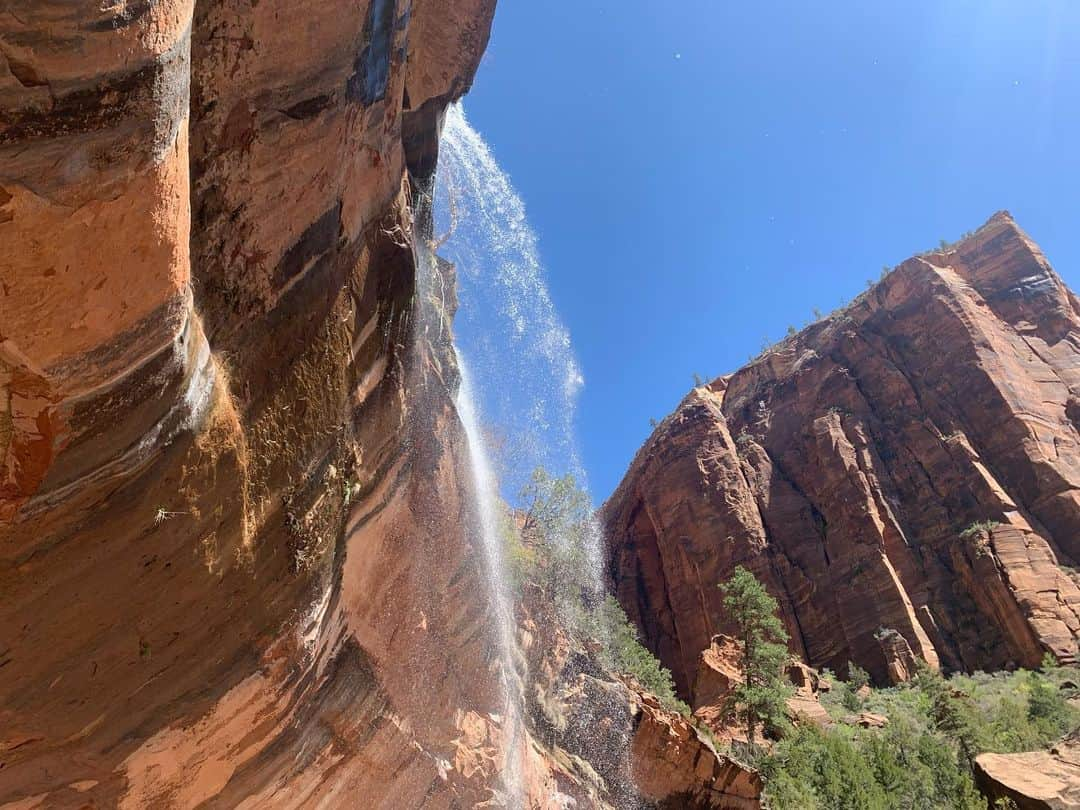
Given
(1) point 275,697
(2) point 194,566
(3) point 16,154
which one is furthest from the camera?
(1) point 275,697

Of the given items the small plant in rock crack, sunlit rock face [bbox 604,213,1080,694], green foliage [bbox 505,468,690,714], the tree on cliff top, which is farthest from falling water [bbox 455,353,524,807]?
sunlit rock face [bbox 604,213,1080,694]

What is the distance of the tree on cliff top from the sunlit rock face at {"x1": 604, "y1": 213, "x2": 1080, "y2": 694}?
12.2 m

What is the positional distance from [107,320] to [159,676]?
2.96m

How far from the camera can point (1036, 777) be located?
14.7 m

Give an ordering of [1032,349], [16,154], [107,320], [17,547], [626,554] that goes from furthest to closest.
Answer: [626,554], [1032,349], [17,547], [107,320], [16,154]

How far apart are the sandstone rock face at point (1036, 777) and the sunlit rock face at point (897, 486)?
20.7 m

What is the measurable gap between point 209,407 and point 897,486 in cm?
4958

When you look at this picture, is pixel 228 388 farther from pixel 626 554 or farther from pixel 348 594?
pixel 626 554

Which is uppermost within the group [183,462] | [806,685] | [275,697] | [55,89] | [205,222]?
[205,222]

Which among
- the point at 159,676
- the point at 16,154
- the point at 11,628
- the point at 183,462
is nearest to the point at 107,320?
the point at 16,154

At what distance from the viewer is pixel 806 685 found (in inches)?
1313

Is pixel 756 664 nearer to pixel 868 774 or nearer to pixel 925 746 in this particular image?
pixel 925 746

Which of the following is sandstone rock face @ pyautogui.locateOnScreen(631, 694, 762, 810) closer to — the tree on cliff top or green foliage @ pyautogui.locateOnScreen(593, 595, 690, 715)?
green foliage @ pyautogui.locateOnScreen(593, 595, 690, 715)

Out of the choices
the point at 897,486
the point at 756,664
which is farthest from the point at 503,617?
the point at 897,486
